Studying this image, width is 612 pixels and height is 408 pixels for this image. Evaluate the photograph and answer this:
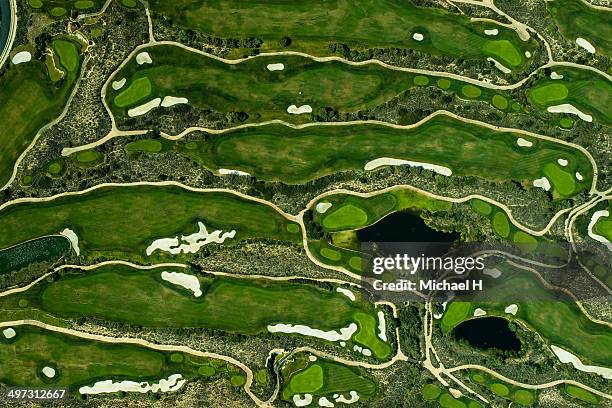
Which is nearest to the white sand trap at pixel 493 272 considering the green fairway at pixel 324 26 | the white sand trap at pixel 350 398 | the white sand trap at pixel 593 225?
the white sand trap at pixel 593 225

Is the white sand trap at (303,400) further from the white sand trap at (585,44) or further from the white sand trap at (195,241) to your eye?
the white sand trap at (585,44)

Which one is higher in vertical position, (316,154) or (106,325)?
(316,154)

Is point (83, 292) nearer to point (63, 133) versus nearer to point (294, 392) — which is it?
point (63, 133)

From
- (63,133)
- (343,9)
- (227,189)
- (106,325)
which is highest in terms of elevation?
(343,9)

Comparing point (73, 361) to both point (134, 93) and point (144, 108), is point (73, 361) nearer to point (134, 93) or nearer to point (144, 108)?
point (144, 108)

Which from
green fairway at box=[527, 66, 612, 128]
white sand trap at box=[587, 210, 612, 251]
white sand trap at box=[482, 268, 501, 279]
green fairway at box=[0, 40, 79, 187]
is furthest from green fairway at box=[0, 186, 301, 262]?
white sand trap at box=[587, 210, 612, 251]

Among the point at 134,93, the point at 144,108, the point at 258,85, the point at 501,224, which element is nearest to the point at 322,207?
the point at 258,85

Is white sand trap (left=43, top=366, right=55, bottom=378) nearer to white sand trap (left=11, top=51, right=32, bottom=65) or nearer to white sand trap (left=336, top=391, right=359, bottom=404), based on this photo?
white sand trap (left=336, top=391, right=359, bottom=404)

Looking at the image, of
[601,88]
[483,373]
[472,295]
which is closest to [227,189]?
[472,295]
